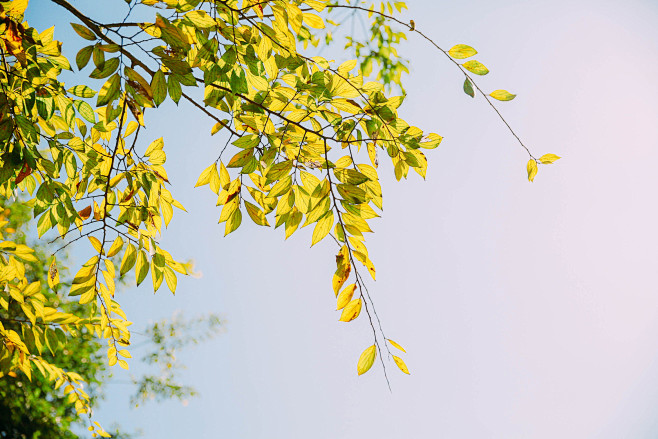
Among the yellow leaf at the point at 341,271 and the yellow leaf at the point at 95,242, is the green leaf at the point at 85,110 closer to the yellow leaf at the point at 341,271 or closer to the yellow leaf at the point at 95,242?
the yellow leaf at the point at 95,242

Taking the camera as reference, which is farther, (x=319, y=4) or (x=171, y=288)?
(x=171, y=288)

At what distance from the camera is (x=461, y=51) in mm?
814

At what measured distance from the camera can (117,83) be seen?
30.9 inches

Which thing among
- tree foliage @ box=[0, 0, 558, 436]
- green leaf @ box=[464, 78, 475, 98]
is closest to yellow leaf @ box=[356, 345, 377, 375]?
tree foliage @ box=[0, 0, 558, 436]

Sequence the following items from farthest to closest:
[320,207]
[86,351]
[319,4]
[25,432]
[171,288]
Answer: [86,351]
[25,432]
[171,288]
[319,4]
[320,207]

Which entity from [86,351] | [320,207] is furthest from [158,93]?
[86,351]

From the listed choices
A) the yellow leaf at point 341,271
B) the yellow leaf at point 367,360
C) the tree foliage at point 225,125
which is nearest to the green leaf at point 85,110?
the tree foliage at point 225,125

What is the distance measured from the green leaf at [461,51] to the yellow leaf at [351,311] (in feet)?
1.56

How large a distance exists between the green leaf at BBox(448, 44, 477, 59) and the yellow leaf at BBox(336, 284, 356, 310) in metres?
0.46

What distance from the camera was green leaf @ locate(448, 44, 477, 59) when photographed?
81cm

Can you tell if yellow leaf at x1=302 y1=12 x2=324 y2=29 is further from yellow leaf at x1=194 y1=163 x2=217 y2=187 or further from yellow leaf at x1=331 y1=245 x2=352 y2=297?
yellow leaf at x1=331 y1=245 x2=352 y2=297

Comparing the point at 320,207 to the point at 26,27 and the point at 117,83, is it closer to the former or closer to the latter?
the point at 117,83

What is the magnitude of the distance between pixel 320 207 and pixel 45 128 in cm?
81

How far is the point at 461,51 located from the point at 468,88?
0.07 metres
